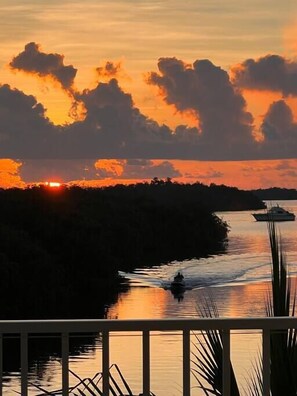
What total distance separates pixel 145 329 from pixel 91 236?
137 ft

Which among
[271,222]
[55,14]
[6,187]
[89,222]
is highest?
[55,14]

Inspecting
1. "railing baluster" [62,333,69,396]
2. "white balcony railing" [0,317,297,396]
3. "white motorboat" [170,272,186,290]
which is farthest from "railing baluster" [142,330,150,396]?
"white motorboat" [170,272,186,290]

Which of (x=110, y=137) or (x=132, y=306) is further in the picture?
(x=110, y=137)

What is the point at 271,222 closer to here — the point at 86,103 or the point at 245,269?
the point at 245,269

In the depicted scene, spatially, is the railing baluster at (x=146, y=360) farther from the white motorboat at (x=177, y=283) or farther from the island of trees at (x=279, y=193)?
the white motorboat at (x=177, y=283)

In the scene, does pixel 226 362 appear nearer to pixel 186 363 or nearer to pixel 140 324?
pixel 186 363

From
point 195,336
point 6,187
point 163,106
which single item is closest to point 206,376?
point 195,336

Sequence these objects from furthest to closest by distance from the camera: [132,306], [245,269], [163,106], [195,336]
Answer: [163,106] < [245,269] < [132,306] < [195,336]

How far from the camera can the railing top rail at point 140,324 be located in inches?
115

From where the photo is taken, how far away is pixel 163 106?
212 ft

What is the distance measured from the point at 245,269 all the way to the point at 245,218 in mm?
43668

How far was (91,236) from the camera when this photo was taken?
147ft

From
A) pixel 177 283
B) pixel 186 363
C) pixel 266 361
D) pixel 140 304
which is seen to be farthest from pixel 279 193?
pixel 186 363

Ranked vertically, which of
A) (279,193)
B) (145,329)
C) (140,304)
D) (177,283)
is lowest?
(145,329)
